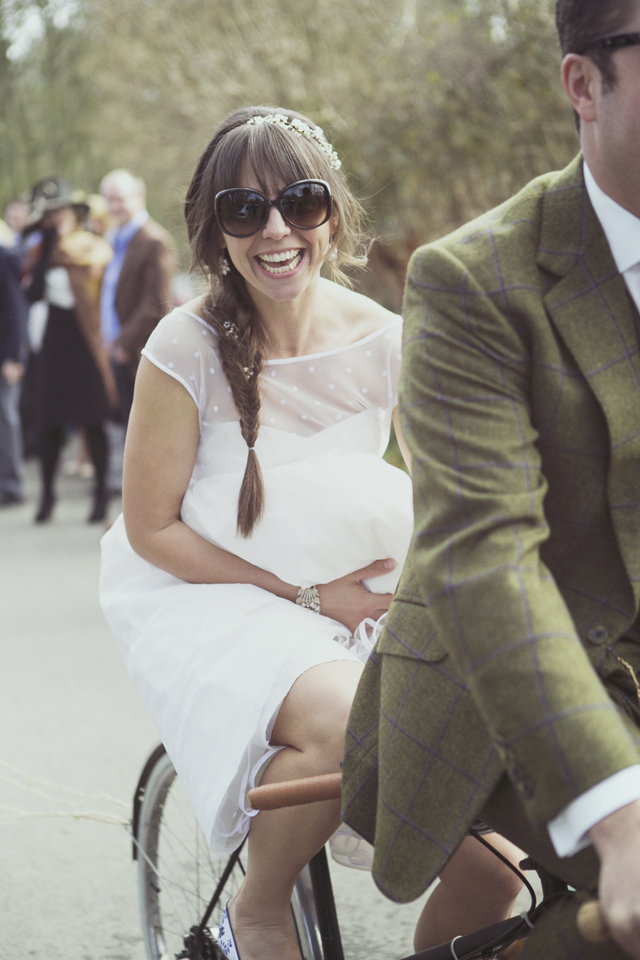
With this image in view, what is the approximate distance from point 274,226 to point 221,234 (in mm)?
183

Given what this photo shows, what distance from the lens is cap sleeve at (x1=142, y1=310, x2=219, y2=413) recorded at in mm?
2230

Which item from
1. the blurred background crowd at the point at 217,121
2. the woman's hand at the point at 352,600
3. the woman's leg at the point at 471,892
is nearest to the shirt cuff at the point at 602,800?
the woman's leg at the point at 471,892

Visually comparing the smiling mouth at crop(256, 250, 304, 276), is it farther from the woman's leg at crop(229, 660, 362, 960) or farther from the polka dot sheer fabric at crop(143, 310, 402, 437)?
the woman's leg at crop(229, 660, 362, 960)

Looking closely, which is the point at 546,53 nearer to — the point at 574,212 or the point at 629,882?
the point at 574,212

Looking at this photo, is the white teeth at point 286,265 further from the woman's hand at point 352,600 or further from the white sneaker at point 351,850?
the white sneaker at point 351,850

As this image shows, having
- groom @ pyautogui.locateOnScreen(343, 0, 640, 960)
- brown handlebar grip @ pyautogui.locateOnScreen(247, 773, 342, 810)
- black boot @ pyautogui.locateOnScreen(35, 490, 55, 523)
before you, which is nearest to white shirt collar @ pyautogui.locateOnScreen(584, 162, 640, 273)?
groom @ pyautogui.locateOnScreen(343, 0, 640, 960)

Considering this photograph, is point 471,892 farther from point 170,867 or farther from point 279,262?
point 279,262

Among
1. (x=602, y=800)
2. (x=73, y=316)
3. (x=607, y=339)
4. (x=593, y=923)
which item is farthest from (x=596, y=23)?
(x=73, y=316)

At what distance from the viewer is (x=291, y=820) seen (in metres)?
1.89

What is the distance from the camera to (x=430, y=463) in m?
1.29

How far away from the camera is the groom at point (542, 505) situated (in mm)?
1186

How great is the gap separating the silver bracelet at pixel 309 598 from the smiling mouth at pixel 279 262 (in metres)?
0.68

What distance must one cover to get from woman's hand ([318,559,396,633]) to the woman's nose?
72 cm

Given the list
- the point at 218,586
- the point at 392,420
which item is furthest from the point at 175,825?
the point at 392,420
